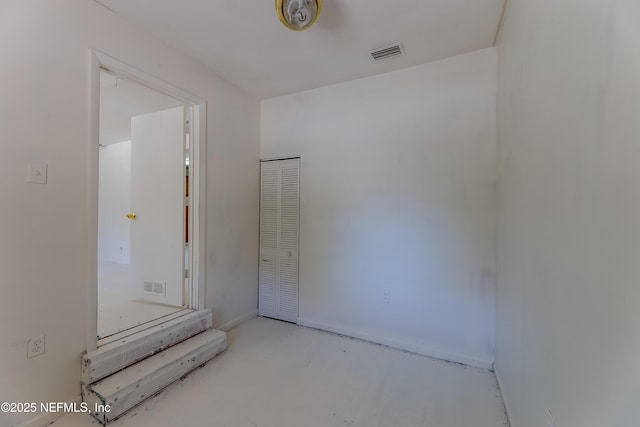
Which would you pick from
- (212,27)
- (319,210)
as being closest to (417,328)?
(319,210)

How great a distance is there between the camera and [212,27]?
2.06 meters

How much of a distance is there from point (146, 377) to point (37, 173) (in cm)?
145

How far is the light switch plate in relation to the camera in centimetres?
155

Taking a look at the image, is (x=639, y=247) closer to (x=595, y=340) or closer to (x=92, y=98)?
(x=595, y=340)

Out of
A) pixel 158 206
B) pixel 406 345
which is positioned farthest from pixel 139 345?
pixel 406 345

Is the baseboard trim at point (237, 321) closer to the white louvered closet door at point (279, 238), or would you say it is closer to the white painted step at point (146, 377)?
the white louvered closet door at point (279, 238)

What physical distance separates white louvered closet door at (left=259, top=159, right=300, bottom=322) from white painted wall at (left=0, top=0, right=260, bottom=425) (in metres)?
1.59

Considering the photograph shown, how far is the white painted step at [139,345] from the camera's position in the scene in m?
1.72

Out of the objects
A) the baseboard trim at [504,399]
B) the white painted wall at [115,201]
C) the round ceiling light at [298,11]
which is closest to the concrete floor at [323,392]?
the baseboard trim at [504,399]

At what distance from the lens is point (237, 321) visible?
3035 mm

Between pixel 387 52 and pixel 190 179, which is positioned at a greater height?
pixel 387 52

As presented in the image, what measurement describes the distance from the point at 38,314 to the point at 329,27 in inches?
107

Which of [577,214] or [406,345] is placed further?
[406,345]

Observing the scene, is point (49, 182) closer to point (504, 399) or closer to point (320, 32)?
point (320, 32)
